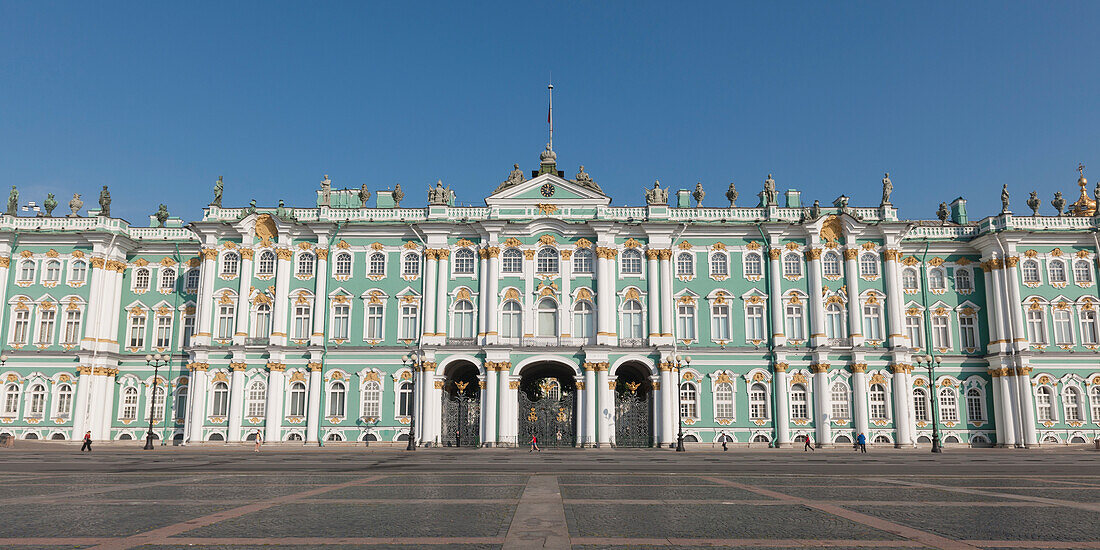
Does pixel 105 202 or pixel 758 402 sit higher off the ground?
pixel 105 202

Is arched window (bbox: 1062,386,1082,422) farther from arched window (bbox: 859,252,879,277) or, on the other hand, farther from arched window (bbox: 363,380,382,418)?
Result: arched window (bbox: 363,380,382,418)

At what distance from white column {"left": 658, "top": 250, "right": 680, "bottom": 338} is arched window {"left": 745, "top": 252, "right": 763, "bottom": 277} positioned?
5.40 metres

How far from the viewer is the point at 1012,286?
2072 inches

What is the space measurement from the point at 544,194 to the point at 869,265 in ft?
74.9

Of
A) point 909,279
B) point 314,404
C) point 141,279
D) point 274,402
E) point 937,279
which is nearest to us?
point 274,402

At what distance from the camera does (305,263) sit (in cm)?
5297

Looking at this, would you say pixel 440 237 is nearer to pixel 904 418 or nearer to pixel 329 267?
pixel 329 267

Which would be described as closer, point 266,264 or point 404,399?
point 404,399

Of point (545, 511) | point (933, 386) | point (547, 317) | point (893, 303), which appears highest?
point (893, 303)

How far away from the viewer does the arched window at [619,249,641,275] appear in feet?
172

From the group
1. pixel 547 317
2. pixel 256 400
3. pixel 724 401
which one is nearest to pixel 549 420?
pixel 547 317

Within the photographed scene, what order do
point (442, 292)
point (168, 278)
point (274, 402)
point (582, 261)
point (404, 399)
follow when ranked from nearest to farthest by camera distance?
1. point (274, 402)
2. point (404, 399)
3. point (442, 292)
4. point (582, 261)
5. point (168, 278)

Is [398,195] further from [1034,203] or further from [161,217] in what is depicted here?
[1034,203]

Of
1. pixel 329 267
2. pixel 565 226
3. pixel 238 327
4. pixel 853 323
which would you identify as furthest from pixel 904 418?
pixel 238 327
